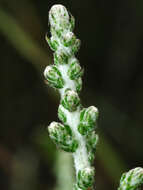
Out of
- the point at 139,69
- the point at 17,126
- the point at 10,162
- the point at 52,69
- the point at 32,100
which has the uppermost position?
the point at 139,69

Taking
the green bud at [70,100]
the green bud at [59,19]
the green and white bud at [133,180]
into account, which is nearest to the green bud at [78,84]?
the green bud at [70,100]

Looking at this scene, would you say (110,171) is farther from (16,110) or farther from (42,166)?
(16,110)

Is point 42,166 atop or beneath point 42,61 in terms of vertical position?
beneath

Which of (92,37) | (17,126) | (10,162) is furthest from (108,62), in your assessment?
(10,162)

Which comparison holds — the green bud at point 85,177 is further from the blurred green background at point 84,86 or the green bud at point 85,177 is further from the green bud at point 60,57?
the blurred green background at point 84,86

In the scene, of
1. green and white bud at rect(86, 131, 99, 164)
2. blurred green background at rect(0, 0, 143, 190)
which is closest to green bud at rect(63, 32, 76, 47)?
green and white bud at rect(86, 131, 99, 164)

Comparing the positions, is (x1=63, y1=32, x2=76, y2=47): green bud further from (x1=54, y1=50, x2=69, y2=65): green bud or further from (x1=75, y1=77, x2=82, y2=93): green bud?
(x1=75, y1=77, x2=82, y2=93): green bud
